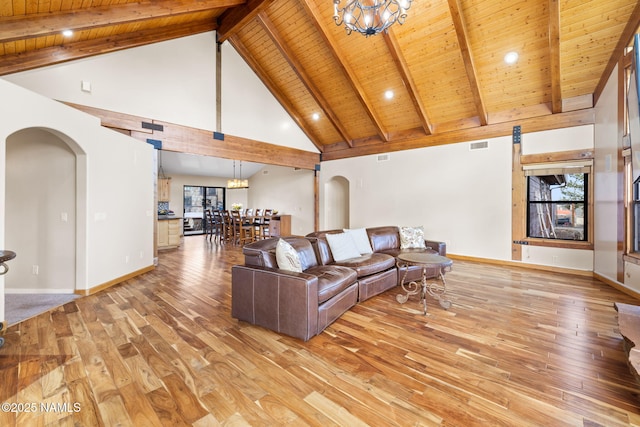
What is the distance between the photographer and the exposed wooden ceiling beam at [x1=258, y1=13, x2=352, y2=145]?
5.55 meters

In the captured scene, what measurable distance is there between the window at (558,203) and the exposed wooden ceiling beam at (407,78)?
2.35 meters

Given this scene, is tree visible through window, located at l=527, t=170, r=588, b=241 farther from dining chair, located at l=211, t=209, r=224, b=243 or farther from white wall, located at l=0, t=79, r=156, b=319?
dining chair, located at l=211, t=209, r=224, b=243

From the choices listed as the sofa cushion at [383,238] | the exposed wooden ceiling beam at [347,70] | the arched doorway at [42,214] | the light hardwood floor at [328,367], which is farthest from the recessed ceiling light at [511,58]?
the arched doorway at [42,214]

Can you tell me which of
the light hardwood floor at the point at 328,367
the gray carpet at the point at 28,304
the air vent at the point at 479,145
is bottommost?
the light hardwood floor at the point at 328,367

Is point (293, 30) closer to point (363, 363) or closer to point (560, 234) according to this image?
point (363, 363)

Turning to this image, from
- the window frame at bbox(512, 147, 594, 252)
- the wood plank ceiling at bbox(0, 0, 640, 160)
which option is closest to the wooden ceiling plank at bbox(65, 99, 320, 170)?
the wood plank ceiling at bbox(0, 0, 640, 160)

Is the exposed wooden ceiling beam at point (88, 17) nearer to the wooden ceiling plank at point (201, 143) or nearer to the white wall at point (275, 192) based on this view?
the wooden ceiling plank at point (201, 143)

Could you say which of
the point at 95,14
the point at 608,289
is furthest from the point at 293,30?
the point at 608,289

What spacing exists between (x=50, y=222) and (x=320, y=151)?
6.76 meters

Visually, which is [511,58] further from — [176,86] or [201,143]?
[176,86]

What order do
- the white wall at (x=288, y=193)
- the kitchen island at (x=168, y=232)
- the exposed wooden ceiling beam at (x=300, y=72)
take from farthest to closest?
the white wall at (x=288, y=193), the kitchen island at (x=168, y=232), the exposed wooden ceiling beam at (x=300, y=72)

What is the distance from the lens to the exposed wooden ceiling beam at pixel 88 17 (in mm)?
3049

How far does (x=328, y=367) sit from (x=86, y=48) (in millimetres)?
5924

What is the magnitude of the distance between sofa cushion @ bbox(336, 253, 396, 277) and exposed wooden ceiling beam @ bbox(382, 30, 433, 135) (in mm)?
3633
